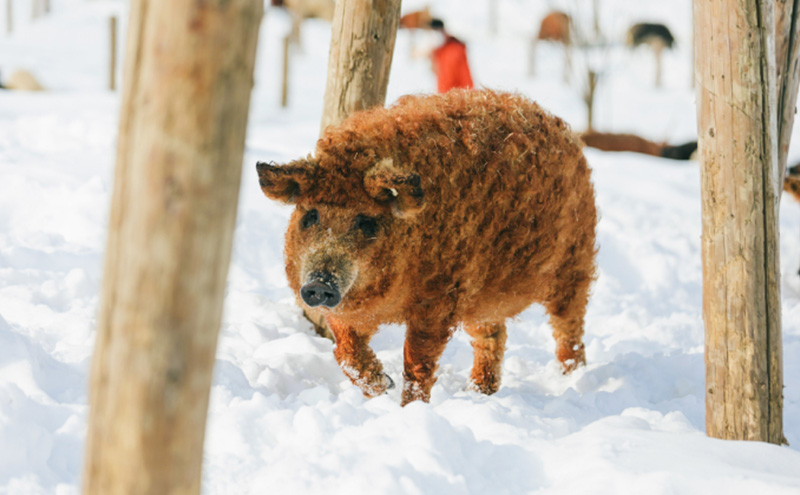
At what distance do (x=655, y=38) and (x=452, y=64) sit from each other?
18.3 metres

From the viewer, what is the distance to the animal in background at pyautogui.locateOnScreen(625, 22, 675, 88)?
2491cm

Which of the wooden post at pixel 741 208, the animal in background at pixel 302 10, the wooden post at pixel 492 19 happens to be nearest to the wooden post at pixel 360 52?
the wooden post at pixel 741 208

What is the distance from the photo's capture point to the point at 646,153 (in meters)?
13.8

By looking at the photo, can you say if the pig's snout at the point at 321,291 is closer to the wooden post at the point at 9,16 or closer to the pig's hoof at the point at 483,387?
the pig's hoof at the point at 483,387

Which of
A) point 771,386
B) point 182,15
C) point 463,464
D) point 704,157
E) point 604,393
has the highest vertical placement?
point 182,15

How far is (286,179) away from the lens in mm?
3520

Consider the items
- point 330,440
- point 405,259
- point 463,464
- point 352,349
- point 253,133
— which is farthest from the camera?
point 253,133

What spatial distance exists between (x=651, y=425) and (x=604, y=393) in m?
0.61

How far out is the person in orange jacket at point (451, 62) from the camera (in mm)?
9484

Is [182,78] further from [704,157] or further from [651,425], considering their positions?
[651,425]

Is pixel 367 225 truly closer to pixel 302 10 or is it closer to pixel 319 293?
pixel 319 293

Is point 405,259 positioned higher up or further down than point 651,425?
higher up

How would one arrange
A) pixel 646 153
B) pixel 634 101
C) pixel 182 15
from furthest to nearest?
pixel 634 101 → pixel 646 153 → pixel 182 15

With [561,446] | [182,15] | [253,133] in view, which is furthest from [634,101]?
[182,15]
